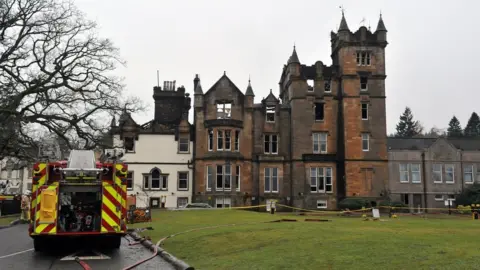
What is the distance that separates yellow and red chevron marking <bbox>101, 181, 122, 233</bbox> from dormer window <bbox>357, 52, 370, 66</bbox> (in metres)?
37.8

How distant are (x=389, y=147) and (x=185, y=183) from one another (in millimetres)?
21619

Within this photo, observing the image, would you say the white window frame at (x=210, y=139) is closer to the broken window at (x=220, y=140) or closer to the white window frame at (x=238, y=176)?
the broken window at (x=220, y=140)

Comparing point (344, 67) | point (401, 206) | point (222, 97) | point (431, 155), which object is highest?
point (344, 67)

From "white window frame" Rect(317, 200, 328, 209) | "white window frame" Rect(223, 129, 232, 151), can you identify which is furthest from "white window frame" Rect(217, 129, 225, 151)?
"white window frame" Rect(317, 200, 328, 209)

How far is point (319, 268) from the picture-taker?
32.0 ft

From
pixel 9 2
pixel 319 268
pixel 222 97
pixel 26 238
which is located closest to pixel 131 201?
pixel 26 238

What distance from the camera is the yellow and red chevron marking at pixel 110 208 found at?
46.1 feet

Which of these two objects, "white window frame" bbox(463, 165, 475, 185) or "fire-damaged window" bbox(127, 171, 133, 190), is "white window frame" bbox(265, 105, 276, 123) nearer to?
"fire-damaged window" bbox(127, 171, 133, 190)

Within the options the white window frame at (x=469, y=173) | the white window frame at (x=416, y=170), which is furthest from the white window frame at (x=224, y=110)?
the white window frame at (x=469, y=173)

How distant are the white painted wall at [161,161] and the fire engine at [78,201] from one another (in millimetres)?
31603

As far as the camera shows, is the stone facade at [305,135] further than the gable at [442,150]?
No

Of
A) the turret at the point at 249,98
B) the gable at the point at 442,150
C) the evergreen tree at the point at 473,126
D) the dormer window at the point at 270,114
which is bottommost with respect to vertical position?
the gable at the point at 442,150

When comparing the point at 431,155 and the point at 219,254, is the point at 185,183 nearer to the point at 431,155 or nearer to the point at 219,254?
the point at 431,155

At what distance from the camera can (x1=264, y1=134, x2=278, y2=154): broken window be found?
48.0m
